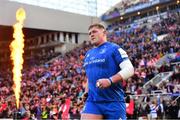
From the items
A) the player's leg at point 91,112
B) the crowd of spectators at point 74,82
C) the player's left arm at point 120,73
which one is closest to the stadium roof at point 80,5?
the crowd of spectators at point 74,82

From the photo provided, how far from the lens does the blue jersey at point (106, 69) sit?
4863 mm

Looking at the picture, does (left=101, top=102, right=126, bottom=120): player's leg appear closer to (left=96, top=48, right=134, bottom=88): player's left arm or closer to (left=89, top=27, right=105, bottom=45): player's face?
(left=96, top=48, right=134, bottom=88): player's left arm

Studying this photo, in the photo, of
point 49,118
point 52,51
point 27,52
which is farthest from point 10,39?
point 49,118

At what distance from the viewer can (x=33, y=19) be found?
4484 cm

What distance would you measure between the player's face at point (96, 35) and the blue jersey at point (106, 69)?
11 cm

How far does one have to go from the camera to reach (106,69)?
4.90m

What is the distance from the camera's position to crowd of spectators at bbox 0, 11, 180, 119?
63.3 feet

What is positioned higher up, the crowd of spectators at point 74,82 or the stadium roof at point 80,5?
the stadium roof at point 80,5

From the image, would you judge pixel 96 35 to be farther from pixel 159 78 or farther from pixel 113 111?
pixel 159 78

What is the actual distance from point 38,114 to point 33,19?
24690mm

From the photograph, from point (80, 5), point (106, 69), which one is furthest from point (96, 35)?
point (80, 5)

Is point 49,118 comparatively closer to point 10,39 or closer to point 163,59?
point 163,59

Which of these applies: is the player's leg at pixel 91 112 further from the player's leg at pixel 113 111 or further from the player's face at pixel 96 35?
the player's face at pixel 96 35

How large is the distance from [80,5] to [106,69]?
1787 inches
